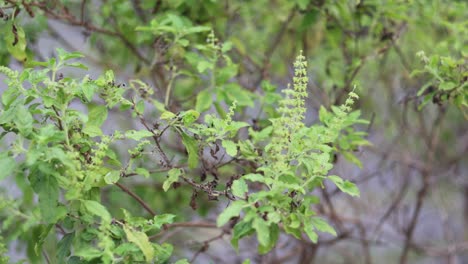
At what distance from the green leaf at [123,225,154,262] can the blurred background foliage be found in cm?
54

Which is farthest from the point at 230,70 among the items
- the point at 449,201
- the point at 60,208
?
the point at 449,201

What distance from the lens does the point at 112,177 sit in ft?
5.92

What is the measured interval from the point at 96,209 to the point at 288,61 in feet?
7.70

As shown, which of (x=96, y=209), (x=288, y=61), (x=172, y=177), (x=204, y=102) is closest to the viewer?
(x=96, y=209)

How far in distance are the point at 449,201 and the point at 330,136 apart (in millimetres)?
3754

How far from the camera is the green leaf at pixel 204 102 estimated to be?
97.0 inches

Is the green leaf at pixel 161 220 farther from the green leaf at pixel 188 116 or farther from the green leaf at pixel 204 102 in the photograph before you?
the green leaf at pixel 204 102

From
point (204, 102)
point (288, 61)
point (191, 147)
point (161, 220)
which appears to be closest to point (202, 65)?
point (204, 102)

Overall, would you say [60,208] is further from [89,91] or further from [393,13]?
[393,13]

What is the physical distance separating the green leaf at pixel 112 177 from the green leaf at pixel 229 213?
1.21 feet

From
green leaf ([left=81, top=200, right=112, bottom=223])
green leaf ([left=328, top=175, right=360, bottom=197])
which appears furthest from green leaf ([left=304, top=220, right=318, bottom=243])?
green leaf ([left=81, top=200, right=112, bottom=223])

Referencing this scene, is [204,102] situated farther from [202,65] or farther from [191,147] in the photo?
[191,147]

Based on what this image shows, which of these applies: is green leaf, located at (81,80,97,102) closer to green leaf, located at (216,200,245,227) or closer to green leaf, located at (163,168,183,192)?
green leaf, located at (163,168,183,192)

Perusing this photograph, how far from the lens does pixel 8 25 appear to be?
7.34 feet
